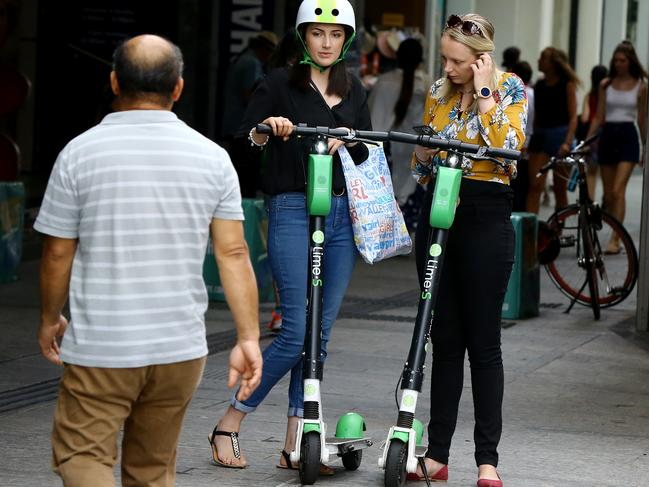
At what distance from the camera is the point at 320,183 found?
5.68 m

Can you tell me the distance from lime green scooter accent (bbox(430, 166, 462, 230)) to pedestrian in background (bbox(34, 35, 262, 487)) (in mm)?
1501

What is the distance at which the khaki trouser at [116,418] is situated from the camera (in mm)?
4043

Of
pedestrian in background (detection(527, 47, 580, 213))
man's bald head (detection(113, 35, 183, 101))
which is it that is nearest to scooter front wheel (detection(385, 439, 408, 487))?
man's bald head (detection(113, 35, 183, 101))

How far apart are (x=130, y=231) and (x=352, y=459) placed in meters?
2.22

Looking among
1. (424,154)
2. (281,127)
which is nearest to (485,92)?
(424,154)

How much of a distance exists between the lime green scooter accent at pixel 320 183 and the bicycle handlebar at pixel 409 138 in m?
0.10

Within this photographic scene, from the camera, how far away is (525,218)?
11.3 meters

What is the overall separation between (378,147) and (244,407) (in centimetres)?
116

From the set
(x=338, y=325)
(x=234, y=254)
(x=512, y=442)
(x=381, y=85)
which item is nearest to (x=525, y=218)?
(x=338, y=325)

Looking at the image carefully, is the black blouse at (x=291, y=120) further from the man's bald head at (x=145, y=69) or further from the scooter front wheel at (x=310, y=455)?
the man's bald head at (x=145, y=69)

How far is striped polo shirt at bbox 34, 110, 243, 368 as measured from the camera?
159 inches

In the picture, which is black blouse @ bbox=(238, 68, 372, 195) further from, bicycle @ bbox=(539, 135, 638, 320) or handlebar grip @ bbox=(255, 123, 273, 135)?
bicycle @ bbox=(539, 135, 638, 320)

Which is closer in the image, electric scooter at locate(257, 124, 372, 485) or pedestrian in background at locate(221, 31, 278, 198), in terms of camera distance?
electric scooter at locate(257, 124, 372, 485)

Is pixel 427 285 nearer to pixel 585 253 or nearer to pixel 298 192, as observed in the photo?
pixel 298 192
